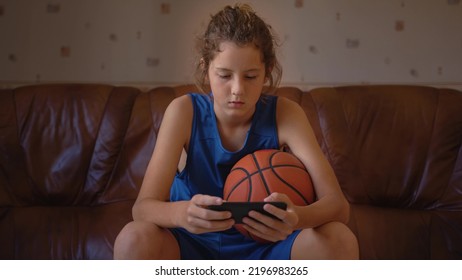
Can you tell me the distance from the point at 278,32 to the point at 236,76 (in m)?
0.86

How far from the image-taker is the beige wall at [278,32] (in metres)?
1.96

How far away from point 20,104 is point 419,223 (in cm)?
137

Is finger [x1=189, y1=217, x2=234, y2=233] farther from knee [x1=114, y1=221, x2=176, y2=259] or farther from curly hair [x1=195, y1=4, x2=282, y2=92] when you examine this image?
curly hair [x1=195, y1=4, x2=282, y2=92]

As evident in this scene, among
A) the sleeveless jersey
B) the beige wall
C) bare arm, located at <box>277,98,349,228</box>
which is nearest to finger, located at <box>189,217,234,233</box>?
bare arm, located at <box>277,98,349,228</box>

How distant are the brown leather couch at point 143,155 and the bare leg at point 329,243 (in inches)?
23.3

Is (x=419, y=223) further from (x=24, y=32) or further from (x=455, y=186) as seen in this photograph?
(x=24, y=32)

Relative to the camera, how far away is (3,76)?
80.5 inches

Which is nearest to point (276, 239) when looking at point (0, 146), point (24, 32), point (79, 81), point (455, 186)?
point (455, 186)

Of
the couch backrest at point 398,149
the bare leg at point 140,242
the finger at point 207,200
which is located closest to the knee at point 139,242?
the bare leg at point 140,242

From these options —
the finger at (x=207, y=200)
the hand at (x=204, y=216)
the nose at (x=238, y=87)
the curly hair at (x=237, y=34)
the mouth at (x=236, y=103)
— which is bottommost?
the hand at (x=204, y=216)

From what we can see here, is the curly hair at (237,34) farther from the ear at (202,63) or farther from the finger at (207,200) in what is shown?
the finger at (207,200)

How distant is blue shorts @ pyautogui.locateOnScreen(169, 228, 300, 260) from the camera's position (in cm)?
114

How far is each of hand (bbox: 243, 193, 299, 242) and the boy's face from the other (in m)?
0.27

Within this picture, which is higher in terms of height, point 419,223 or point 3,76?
point 3,76
